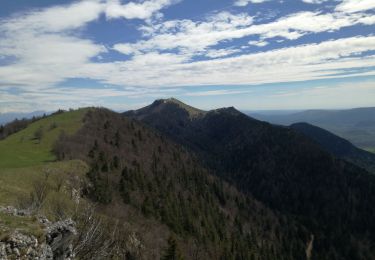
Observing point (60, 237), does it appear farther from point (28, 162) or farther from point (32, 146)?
point (32, 146)

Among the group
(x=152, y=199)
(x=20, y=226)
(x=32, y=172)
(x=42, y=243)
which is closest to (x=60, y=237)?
(x=42, y=243)

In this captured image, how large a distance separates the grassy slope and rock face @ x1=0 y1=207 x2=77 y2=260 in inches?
1348

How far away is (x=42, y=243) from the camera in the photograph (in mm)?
21281

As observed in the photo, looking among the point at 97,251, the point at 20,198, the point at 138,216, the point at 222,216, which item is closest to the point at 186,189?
the point at 222,216

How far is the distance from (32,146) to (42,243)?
11077 centimetres

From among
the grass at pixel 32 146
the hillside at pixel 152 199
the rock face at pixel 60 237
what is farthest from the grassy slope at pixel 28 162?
the rock face at pixel 60 237

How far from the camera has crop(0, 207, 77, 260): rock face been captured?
65.9 feet

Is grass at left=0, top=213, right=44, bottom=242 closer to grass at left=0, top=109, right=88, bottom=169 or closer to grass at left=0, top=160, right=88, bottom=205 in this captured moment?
grass at left=0, top=160, right=88, bottom=205

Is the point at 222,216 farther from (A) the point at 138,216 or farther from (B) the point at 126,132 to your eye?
(A) the point at 138,216

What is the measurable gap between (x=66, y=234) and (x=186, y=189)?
530 ft

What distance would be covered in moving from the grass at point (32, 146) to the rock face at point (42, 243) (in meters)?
75.2

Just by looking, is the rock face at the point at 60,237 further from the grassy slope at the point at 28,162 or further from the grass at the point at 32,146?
the grass at the point at 32,146

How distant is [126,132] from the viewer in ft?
652

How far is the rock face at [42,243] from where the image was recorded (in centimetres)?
2008
